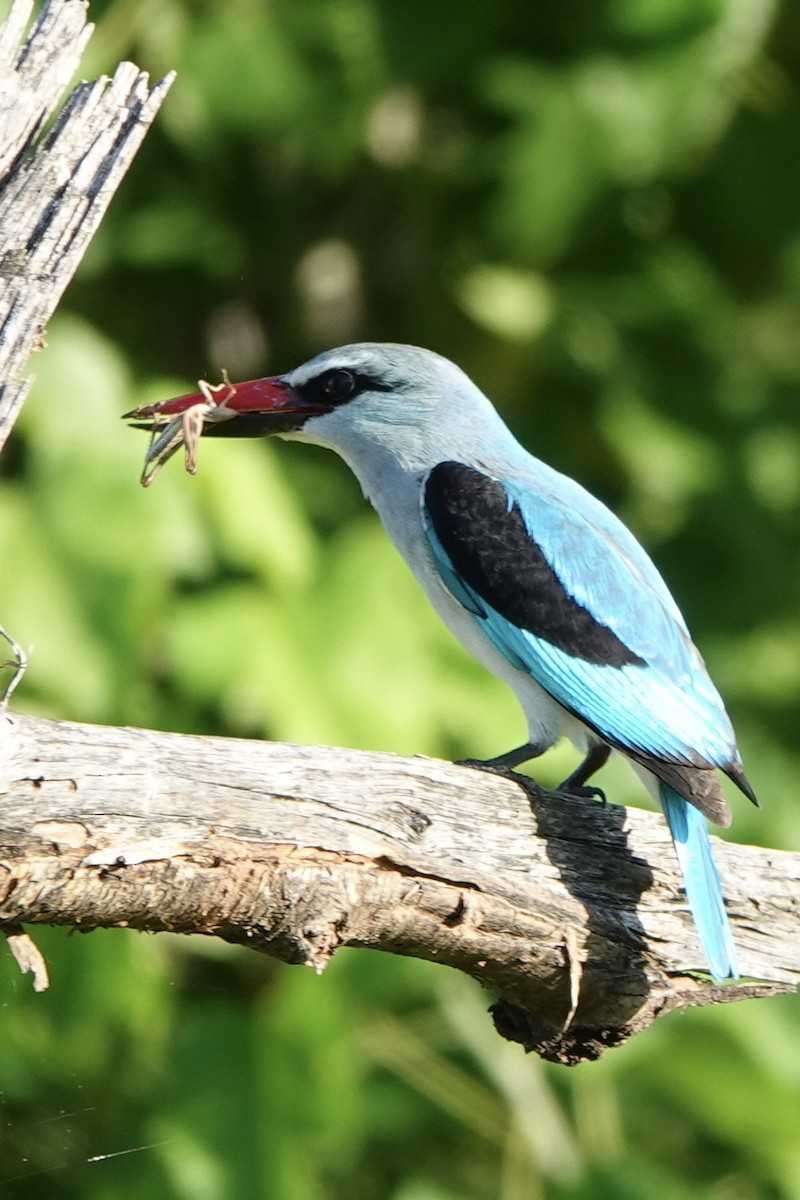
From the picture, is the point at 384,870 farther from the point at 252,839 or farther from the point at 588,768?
the point at 588,768

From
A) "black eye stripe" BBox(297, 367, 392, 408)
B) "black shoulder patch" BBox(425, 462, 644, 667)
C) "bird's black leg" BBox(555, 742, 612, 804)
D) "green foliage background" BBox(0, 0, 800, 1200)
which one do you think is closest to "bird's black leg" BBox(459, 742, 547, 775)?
"bird's black leg" BBox(555, 742, 612, 804)

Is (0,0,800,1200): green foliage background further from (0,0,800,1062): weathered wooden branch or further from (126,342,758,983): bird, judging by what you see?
(0,0,800,1062): weathered wooden branch

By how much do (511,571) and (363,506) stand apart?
1.99 m

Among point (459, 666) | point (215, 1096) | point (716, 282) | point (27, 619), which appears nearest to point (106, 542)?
point (27, 619)

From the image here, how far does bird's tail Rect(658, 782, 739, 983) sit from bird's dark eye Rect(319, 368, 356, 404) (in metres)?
1.39

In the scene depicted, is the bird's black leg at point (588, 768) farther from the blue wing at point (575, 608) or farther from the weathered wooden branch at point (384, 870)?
the weathered wooden branch at point (384, 870)

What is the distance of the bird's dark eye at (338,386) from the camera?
157 inches

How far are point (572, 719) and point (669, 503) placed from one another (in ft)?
7.77

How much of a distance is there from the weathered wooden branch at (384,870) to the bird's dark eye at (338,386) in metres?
1.24

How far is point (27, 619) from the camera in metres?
3.93

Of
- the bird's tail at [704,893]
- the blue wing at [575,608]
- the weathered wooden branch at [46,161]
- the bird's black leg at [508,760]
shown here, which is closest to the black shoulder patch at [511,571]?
the blue wing at [575,608]

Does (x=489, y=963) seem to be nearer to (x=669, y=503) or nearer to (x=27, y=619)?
(x=27, y=619)

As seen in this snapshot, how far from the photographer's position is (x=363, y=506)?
18.2ft

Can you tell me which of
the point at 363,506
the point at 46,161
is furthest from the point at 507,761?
the point at 363,506
